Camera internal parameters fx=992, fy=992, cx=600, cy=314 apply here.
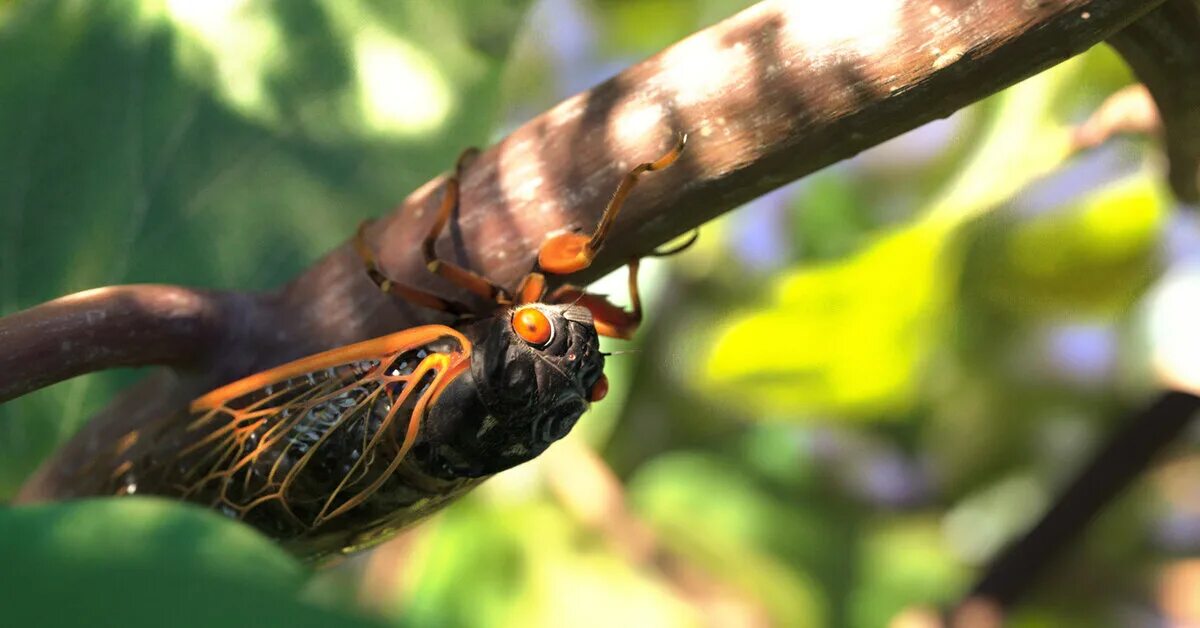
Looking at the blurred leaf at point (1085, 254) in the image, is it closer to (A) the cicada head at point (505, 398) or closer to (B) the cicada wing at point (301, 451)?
(A) the cicada head at point (505, 398)

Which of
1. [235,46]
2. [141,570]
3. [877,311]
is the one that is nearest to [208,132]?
[235,46]

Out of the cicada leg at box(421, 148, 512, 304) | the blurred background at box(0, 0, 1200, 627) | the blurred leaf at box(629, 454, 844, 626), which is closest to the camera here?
the cicada leg at box(421, 148, 512, 304)

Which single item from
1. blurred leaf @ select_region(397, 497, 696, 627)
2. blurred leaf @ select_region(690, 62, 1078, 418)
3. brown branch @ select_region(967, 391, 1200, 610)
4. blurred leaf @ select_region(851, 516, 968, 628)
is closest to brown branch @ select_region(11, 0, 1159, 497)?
blurred leaf @ select_region(690, 62, 1078, 418)

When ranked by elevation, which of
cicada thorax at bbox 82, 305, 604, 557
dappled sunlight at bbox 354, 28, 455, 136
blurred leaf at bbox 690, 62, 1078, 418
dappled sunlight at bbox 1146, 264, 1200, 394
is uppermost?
dappled sunlight at bbox 354, 28, 455, 136

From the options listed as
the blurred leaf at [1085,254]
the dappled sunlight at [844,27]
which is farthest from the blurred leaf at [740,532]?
the dappled sunlight at [844,27]

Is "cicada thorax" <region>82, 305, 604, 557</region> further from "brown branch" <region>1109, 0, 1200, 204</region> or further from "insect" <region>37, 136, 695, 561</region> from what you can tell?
"brown branch" <region>1109, 0, 1200, 204</region>

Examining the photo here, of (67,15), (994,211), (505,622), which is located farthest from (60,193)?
(994,211)
